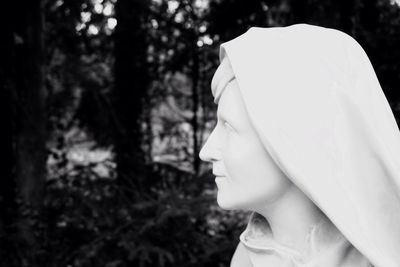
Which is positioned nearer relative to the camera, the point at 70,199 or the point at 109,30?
the point at 70,199

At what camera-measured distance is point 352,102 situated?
1.43m

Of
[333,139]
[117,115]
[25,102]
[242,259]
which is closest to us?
[333,139]

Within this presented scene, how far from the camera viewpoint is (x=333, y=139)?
55.4 inches

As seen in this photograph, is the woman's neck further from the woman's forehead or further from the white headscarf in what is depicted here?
the woman's forehead

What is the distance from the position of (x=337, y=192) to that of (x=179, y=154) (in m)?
4.59

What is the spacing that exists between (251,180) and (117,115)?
3.80 meters

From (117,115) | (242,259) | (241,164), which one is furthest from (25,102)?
(241,164)

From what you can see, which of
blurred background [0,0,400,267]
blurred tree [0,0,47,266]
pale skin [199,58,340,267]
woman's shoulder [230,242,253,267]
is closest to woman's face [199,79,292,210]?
pale skin [199,58,340,267]

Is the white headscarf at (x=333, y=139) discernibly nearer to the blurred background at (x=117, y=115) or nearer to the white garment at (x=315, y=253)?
the white garment at (x=315, y=253)

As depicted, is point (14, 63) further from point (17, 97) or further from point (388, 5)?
point (388, 5)

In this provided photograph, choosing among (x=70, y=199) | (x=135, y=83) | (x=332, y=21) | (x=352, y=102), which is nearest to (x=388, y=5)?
(x=332, y=21)

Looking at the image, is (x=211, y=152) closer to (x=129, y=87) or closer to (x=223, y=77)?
(x=223, y=77)

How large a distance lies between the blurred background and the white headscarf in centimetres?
235

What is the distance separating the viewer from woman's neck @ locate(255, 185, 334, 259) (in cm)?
157
